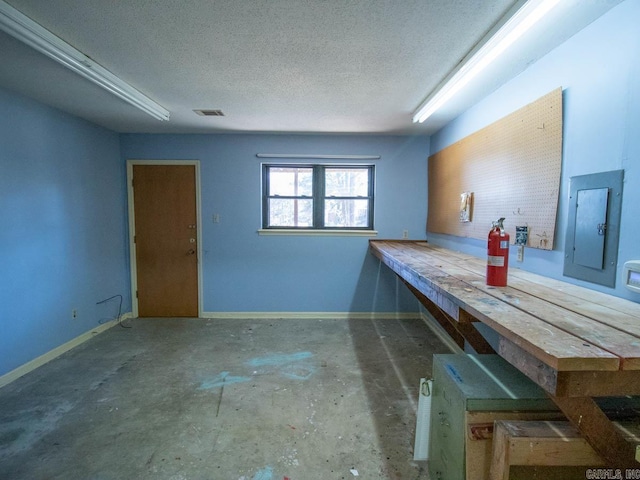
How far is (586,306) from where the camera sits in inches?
50.2

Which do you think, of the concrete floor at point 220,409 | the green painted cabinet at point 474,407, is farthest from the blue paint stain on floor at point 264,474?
the green painted cabinet at point 474,407

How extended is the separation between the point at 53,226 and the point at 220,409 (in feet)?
8.36

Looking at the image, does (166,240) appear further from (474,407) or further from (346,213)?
(474,407)

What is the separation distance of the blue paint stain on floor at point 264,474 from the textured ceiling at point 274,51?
2505 millimetres

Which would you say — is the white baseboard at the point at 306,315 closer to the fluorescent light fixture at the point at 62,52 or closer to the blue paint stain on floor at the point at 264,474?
the blue paint stain on floor at the point at 264,474

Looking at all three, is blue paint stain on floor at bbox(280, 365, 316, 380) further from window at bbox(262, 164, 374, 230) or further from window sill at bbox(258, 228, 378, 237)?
window at bbox(262, 164, 374, 230)

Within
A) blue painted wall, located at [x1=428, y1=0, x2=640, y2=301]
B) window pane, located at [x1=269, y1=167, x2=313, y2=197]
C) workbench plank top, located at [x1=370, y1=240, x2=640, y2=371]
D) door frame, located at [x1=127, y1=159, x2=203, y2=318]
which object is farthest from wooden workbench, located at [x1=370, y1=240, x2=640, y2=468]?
door frame, located at [x1=127, y1=159, x2=203, y2=318]

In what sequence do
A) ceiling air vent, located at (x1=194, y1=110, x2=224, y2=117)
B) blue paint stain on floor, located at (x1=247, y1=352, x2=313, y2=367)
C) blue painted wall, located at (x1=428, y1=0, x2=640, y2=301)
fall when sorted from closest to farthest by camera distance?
blue painted wall, located at (x1=428, y1=0, x2=640, y2=301), blue paint stain on floor, located at (x1=247, y1=352, x2=313, y2=367), ceiling air vent, located at (x1=194, y1=110, x2=224, y2=117)

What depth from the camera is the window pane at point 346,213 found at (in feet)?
13.4

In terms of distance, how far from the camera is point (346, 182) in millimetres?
4082

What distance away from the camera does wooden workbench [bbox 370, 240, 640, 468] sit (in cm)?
84

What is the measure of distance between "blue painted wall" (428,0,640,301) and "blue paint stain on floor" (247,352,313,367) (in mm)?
2126

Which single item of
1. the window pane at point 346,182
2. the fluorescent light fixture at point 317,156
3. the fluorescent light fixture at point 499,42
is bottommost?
the window pane at point 346,182

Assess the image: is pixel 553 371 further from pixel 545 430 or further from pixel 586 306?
pixel 586 306
